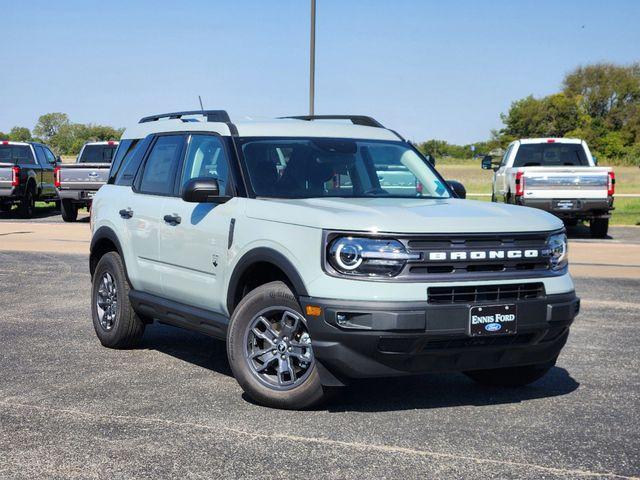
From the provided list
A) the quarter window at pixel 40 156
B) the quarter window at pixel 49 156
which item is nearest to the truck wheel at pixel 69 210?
the quarter window at pixel 40 156

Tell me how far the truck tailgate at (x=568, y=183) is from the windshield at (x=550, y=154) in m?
2.22

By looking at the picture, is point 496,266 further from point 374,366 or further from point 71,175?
point 71,175

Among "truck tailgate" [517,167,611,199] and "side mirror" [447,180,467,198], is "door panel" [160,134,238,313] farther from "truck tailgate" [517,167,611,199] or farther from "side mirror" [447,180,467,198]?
"truck tailgate" [517,167,611,199]

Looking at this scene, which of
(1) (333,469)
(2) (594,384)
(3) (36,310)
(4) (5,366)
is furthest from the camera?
(3) (36,310)

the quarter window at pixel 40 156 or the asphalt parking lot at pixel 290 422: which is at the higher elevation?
the quarter window at pixel 40 156

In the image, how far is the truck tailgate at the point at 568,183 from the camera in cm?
1934

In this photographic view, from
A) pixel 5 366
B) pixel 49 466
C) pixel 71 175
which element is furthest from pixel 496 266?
pixel 71 175

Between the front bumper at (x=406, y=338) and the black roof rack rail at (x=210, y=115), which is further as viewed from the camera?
the black roof rack rail at (x=210, y=115)

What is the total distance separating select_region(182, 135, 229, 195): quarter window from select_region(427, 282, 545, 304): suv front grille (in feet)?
5.87

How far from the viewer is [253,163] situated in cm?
673

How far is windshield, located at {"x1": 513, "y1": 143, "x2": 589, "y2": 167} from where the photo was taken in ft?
71.2

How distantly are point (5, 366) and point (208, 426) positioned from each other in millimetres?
2393

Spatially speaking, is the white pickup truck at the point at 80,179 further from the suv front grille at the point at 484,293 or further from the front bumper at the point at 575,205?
the suv front grille at the point at 484,293

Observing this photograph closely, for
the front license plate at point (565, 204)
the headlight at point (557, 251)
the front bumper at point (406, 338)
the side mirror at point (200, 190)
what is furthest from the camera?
the front license plate at point (565, 204)
